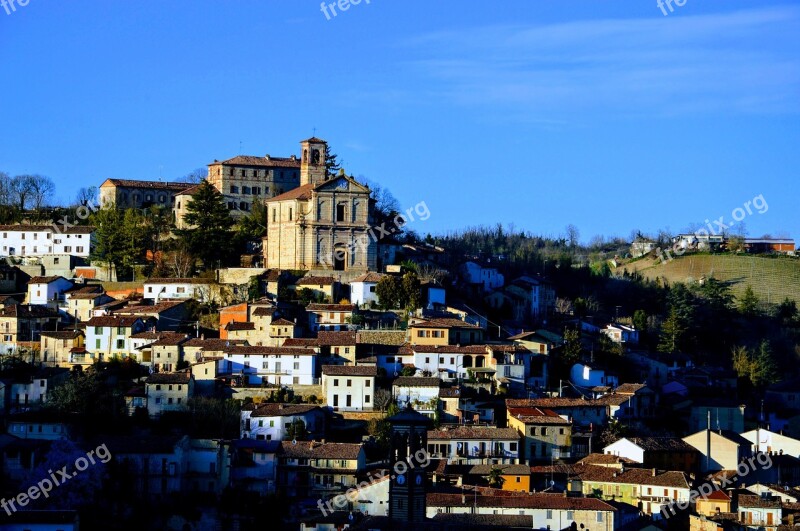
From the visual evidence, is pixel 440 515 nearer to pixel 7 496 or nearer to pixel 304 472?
pixel 304 472

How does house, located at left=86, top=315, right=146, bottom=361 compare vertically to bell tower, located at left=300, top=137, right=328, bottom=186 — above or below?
below

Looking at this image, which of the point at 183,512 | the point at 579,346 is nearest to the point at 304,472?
the point at 183,512

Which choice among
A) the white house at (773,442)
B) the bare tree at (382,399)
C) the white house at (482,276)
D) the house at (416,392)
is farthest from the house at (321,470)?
the white house at (482,276)

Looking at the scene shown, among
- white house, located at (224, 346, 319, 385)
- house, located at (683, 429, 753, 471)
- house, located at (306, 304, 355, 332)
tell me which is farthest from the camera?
house, located at (306, 304, 355, 332)

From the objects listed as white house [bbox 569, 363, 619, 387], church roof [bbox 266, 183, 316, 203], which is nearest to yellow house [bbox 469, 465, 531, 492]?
white house [bbox 569, 363, 619, 387]

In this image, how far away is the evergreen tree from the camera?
68562mm

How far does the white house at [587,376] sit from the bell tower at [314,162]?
1855 centimetres

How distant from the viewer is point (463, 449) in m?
53.1

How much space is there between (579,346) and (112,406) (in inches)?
754

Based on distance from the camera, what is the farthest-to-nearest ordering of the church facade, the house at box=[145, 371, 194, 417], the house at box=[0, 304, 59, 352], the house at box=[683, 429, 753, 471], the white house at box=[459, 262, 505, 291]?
the white house at box=[459, 262, 505, 291], the church facade, the house at box=[0, 304, 59, 352], the house at box=[683, 429, 753, 471], the house at box=[145, 371, 194, 417]

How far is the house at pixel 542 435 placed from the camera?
54.2 metres

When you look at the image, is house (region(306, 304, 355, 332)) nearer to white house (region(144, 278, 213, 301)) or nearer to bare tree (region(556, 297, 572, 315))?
white house (region(144, 278, 213, 301))

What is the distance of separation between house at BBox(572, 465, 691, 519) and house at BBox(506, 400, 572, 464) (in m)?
2.51

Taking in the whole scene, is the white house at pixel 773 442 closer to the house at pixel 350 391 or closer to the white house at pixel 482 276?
the house at pixel 350 391
